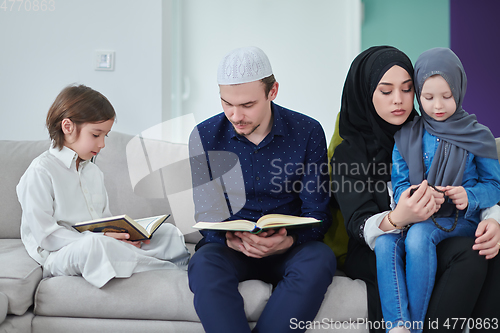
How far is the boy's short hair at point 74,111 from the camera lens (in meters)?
1.49

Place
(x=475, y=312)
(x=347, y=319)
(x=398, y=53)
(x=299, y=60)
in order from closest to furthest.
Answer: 1. (x=475, y=312)
2. (x=347, y=319)
3. (x=398, y=53)
4. (x=299, y=60)

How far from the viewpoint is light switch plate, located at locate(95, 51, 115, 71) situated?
2.47m

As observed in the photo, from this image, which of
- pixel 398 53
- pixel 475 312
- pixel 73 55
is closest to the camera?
pixel 475 312

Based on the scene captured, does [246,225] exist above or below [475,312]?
above

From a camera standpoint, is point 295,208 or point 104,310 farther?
point 295,208

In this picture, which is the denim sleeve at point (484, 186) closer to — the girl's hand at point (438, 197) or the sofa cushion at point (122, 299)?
the girl's hand at point (438, 197)

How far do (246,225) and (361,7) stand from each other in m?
2.01

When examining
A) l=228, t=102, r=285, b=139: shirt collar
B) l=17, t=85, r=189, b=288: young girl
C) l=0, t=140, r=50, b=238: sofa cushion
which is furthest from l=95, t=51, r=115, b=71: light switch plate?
l=228, t=102, r=285, b=139: shirt collar

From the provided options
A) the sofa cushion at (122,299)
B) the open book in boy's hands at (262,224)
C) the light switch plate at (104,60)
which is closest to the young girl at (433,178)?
the open book in boy's hands at (262,224)

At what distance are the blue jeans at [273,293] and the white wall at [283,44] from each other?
1600 millimetres

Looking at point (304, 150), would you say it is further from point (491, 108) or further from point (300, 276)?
point (491, 108)

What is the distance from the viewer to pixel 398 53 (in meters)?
1.39

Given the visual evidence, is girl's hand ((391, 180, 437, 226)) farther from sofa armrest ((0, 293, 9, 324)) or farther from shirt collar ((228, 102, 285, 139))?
sofa armrest ((0, 293, 9, 324))

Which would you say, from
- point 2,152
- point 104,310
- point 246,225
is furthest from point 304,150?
point 2,152
